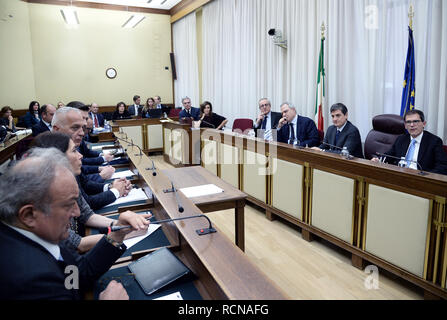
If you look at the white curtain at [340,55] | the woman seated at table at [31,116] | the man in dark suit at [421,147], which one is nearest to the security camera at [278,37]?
the white curtain at [340,55]

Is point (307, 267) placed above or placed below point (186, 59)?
below

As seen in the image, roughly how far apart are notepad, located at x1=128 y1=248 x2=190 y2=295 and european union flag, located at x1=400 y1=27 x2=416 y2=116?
3201 mm

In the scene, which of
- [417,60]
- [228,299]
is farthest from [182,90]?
[228,299]

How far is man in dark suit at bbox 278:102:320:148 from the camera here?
14.1 ft

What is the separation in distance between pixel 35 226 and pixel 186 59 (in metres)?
9.25

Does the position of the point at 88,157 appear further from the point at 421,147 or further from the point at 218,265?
the point at 421,147

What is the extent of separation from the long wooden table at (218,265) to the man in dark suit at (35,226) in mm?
469

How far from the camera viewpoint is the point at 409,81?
3654mm

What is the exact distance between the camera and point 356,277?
2.72 metres

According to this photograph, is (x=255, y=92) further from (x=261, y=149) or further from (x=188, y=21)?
(x=188, y=21)

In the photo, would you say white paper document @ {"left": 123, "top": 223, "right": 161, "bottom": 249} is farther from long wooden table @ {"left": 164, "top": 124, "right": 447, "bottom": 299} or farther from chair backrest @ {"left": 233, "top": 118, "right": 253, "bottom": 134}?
chair backrest @ {"left": 233, "top": 118, "right": 253, "bottom": 134}

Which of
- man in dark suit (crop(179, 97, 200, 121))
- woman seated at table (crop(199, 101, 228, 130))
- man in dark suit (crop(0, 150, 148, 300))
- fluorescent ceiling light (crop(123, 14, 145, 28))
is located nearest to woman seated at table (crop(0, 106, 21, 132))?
man in dark suit (crop(179, 97, 200, 121))

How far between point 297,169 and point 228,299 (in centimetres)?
246

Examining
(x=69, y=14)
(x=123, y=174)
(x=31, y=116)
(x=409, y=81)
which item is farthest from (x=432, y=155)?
(x=31, y=116)
